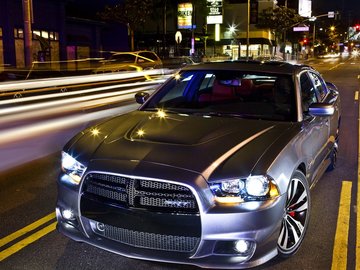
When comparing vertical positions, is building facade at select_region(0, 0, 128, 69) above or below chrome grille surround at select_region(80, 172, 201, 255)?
above

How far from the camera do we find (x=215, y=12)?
178 feet

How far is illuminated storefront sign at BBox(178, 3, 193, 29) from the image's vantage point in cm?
4791

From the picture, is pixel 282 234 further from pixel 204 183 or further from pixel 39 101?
pixel 39 101

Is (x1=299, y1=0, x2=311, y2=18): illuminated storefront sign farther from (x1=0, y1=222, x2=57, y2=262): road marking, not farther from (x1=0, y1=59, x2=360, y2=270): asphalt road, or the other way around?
(x1=0, y1=222, x2=57, y2=262): road marking

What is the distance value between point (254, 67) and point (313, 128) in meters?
0.96

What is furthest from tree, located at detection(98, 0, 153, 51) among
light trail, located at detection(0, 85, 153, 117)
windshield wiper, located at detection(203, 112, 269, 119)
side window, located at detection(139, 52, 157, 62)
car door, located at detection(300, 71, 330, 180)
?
windshield wiper, located at detection(203, 112, 269, 119)

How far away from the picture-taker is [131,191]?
3.69 metres

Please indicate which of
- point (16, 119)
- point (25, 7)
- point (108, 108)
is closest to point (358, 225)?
point (16, 119)

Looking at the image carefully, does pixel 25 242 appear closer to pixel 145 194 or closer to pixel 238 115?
pixel 145 194

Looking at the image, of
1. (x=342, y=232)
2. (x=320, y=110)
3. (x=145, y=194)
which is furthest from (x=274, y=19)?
(x=145, y=194)

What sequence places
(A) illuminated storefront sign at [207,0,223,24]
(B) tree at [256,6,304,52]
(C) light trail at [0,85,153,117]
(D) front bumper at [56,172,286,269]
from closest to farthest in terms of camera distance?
1. (D) front bumper at [56,172,286,269]
2. (C) light trail at [0,85,153,117]
3. (A) illuminated storefront sign at [207,0,223,24]
4. (B) tree at [256,6,304,52]

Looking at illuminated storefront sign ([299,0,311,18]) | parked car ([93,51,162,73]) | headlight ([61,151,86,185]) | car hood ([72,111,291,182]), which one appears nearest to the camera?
car hood ([72,111,291,182])

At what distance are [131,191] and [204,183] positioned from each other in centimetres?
53

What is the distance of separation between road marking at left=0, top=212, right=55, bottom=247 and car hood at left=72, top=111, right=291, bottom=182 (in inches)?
46.0
